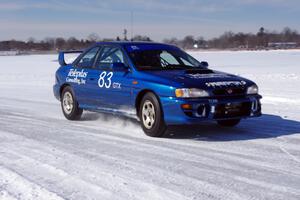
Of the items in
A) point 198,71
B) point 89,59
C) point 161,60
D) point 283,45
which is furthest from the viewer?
point 283,45

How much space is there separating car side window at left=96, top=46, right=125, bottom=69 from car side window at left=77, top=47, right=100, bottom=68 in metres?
0.21

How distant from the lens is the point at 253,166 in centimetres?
523

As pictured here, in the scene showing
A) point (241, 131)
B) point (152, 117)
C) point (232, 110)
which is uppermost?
point (232, 110)

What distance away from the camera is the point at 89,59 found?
875 centimetres

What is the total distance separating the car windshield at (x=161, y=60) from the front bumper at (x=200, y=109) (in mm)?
1013

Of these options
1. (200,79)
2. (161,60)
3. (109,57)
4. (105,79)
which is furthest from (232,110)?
(109,57)

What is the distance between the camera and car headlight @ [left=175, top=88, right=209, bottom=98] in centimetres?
664

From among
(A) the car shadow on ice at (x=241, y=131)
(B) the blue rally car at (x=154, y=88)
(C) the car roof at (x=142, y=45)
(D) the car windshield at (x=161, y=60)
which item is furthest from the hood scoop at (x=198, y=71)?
(C) the car roof at (x=142, y=45)

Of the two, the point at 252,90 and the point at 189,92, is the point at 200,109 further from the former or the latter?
the point at 252,90

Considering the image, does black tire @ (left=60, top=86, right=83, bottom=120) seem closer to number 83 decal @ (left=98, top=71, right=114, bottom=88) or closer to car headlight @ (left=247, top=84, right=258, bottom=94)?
number 83 decal @ (left=98, top=71, right=114, bottom=88)

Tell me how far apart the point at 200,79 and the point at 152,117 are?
88cm

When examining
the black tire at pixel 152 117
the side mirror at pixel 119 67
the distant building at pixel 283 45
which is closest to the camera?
the black tire at pixel 152 117

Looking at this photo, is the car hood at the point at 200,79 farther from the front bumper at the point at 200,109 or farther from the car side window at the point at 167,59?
the car side window at the point at 167,59

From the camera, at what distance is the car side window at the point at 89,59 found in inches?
340
